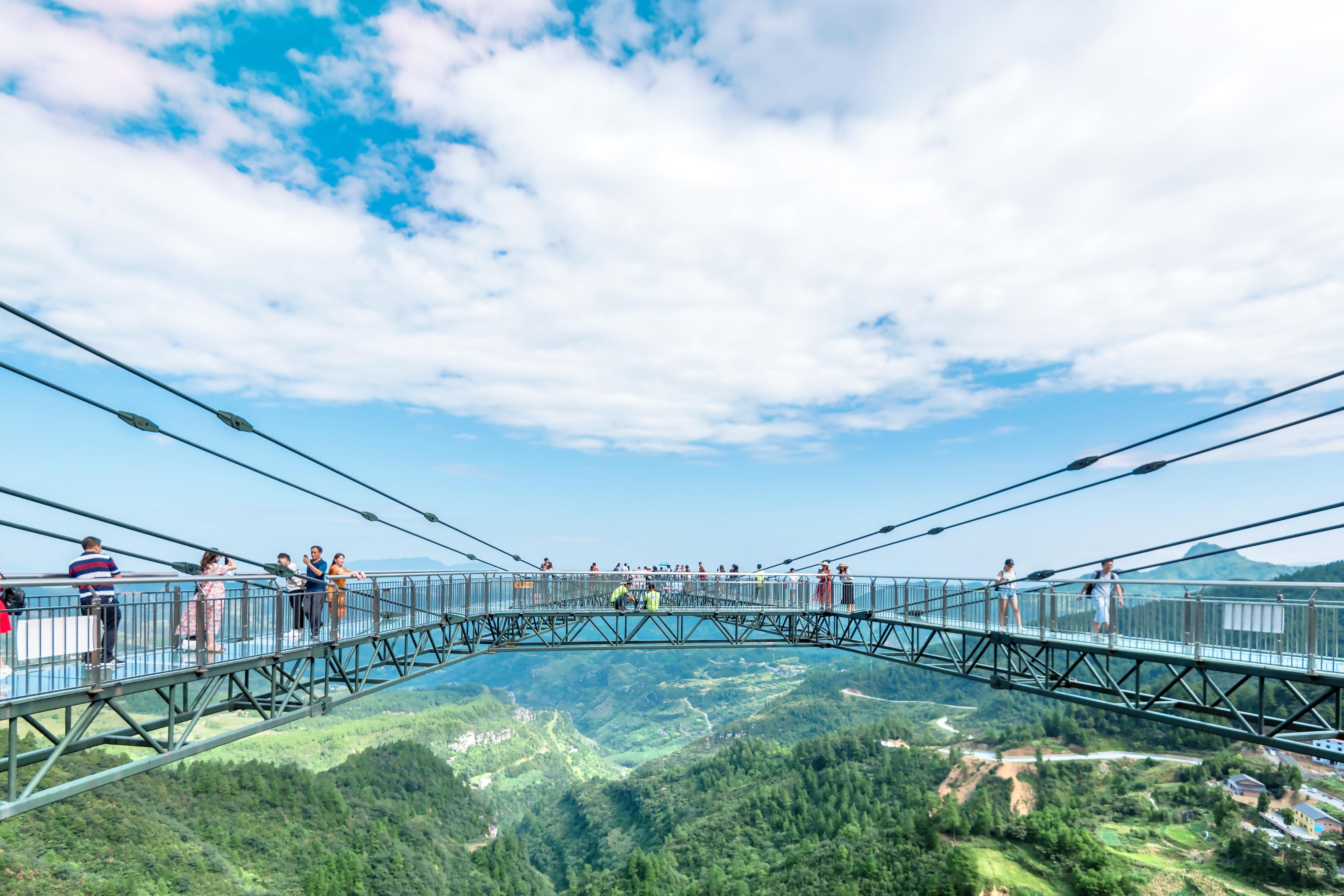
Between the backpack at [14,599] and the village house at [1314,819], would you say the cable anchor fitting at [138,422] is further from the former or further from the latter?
the village house at [1314,819]

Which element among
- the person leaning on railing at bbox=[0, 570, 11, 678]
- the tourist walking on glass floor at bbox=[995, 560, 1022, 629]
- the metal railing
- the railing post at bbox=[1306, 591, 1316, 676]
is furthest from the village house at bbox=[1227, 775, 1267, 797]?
the person leaning on railing at bbox=[0, 570, 11, 678]

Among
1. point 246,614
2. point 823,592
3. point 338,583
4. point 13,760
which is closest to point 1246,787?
point 823,592

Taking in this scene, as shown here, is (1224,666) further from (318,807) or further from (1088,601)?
(318,807)

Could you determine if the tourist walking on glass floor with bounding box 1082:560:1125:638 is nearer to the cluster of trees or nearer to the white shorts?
the white shorts

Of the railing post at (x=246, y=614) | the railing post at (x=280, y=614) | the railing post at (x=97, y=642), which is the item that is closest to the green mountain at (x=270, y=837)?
the railing post at (x=280, y=614)

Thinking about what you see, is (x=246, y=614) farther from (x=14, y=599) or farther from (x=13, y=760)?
(x=13, y=760)

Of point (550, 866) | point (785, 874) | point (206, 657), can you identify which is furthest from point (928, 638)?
point (550, 866)
